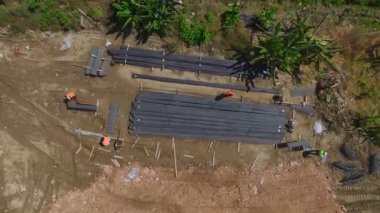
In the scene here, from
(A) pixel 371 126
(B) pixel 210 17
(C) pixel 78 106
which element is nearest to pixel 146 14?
(B) pixel 210 17

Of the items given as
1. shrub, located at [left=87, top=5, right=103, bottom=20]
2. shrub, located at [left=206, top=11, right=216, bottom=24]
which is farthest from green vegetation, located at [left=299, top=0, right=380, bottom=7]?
shrub, located at [left=87, top=5, right=103, bottom=20]

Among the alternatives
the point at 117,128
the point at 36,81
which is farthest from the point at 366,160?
the point at 36,81

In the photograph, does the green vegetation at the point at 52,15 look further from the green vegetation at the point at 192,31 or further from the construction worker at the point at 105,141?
the construction worker at the point at 105,141

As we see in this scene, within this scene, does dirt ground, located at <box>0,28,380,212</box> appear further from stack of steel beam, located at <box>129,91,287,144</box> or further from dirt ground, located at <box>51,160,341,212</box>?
stack of steel beam, located at <box>129,91,287,144</box>

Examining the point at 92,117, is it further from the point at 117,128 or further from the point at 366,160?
the point at 366,160

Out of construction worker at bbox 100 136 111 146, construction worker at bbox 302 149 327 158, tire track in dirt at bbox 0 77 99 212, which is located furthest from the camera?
construction worker at bbox 302 149 327 158

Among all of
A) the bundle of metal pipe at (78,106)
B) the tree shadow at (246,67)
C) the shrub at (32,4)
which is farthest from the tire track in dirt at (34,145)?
the tree shadow at (246,67)
